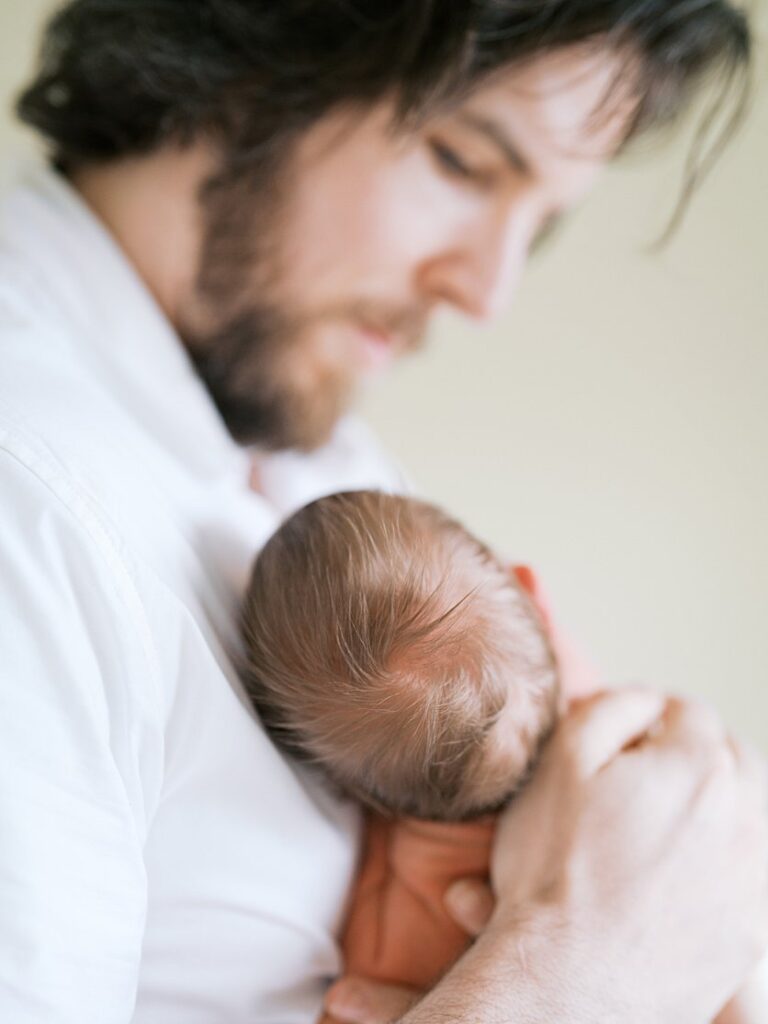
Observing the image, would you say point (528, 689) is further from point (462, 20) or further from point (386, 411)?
point (386, 411)

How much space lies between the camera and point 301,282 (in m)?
0.87

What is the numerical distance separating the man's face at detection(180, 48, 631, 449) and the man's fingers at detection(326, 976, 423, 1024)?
1.71 feet

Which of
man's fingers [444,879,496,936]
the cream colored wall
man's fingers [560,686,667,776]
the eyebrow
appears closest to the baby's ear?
man's fingers [560,686,667,776]

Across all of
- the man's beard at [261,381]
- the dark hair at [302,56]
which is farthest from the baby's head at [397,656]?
the dark hair at [302,56]

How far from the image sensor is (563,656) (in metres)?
0.80

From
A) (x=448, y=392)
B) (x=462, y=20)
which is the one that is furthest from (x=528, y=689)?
(x=448, y=392)

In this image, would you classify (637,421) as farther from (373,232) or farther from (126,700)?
(126,700)

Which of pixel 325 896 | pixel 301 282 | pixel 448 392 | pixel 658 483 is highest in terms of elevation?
pixel 301 282

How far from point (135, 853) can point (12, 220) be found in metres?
0.54

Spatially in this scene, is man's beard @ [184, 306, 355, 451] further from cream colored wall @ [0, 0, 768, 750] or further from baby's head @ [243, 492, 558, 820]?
cream colored wall @ [0, 0, 768, 750]

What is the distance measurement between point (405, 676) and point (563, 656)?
29cm

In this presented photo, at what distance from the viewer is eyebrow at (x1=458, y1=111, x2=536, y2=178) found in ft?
2.56

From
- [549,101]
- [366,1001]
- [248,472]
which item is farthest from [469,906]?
[549,101]

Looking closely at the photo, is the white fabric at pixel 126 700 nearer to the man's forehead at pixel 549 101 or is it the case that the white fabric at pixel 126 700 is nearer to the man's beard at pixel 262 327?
the man's beard at pixel 262 327
